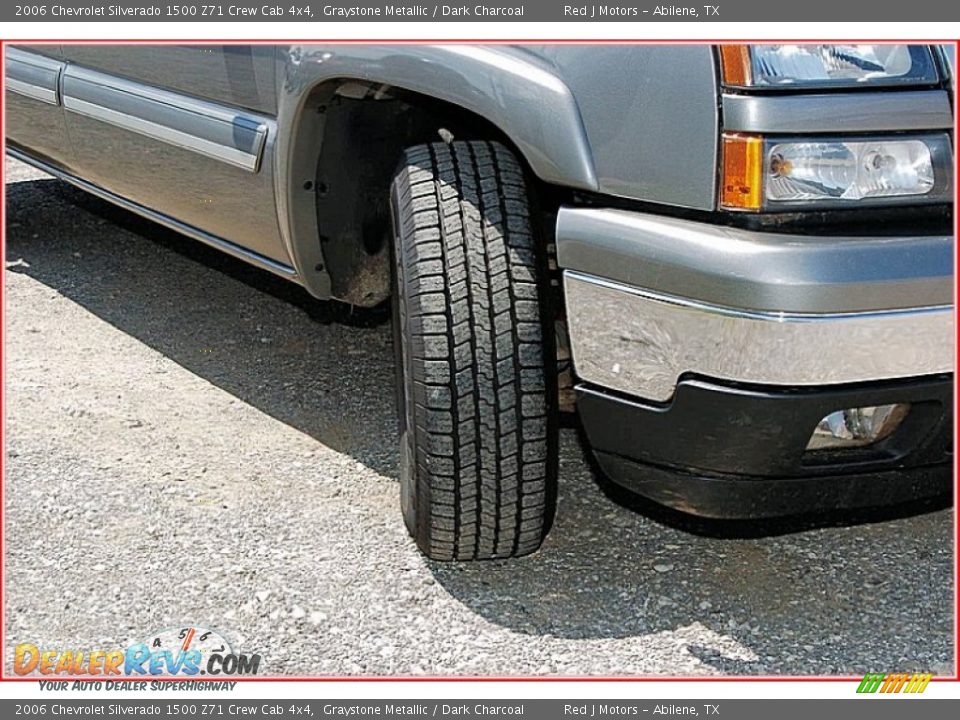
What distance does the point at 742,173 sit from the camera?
193 centimetres

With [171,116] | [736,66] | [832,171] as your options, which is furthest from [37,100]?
[832,171]

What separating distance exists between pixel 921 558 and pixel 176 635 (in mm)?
1615

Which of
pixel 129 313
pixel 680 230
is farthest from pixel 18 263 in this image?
pixel 680 230

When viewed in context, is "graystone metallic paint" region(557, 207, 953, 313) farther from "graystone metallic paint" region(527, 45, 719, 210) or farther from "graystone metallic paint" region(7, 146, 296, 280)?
"graystone metallic paint" region(7, 146, 296, 280)

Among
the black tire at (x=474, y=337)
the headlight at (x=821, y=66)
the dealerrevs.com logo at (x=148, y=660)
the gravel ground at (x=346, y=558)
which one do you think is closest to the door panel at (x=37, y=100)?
the gravel ground at (x=346, y=558)

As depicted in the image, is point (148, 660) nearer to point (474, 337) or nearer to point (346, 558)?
point (346, 558)

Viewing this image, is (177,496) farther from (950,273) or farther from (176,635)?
(950,273)

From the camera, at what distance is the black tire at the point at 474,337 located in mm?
2350

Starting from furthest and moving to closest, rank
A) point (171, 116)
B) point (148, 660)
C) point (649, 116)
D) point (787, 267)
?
point (171, 116) < point (148, 660) < point (649, 116) < point (787, 267)

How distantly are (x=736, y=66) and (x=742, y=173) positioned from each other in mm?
167

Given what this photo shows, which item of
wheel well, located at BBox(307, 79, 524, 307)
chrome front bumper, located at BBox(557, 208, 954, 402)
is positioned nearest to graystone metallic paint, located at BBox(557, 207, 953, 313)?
chrome front bumper, located at BBox(557, 208, 954, 402)

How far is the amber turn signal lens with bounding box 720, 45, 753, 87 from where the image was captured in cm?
191

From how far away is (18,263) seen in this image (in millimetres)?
4777
